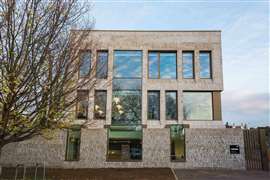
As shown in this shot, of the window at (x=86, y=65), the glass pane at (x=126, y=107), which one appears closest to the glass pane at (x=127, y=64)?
the glass pane at (x=126, y=107)

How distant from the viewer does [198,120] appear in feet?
64.5

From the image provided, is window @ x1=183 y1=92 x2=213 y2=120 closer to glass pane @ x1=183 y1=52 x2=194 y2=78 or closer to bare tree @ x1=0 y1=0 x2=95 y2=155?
glass pane @ x1=183 y1=52 x2=194 y2=78

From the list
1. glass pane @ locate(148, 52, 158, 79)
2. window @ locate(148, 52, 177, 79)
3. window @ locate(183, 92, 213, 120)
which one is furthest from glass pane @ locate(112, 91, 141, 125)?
window @ locate(183, 92, 213, 120)

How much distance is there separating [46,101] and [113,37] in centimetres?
1354

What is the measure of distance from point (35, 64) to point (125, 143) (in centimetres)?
1168

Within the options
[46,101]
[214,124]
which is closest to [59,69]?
[46,101]

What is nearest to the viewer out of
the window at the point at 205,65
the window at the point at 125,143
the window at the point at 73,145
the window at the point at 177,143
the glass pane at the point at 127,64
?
the window at the point at 177,143

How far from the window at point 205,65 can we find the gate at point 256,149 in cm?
581

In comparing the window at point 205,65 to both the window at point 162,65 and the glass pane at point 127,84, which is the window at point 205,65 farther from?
the glass pane at point 127,84

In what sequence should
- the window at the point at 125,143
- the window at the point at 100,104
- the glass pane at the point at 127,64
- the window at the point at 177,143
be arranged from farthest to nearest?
the glass pane at the point at 127,64 → the window at the point at 100,104 → the window at the point at 125,143 → the window at the point at 177,143

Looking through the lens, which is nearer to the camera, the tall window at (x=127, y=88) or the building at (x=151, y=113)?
the building at (x=151, y=113)

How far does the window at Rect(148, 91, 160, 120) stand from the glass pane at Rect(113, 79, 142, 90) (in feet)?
4.14

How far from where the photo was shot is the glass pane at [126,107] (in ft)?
63.6

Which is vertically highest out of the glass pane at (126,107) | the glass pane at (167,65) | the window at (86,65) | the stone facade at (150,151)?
the glass pane at (167,65)
